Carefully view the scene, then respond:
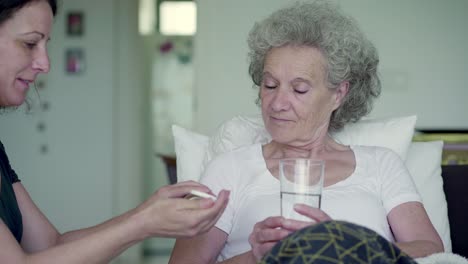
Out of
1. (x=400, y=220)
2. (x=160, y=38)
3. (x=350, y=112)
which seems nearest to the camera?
(x=400, y=220)

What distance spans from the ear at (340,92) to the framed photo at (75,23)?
13.4ft

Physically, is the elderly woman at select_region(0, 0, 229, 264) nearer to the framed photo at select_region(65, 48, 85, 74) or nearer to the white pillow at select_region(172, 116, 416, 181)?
the white pillow at select_region(172, 116, 416, 181)

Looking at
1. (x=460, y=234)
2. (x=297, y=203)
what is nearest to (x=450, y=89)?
(x=460, y=234)

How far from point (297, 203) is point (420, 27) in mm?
2937

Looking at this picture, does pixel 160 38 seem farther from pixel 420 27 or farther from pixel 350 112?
pixel 350 112

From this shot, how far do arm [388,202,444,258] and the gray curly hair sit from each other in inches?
17.1

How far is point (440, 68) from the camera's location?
413 centimetres

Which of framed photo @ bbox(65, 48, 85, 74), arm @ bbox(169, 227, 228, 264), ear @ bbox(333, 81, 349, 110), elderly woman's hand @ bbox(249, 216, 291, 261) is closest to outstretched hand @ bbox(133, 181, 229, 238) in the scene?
elderly woman's hand @ bbox(249, 216, 291, 261)

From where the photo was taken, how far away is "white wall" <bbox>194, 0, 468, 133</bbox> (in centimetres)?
407

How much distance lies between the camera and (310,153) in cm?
210

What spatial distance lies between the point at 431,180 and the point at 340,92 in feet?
1.58

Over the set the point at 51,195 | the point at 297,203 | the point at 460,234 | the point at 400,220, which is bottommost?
the point at 51,195

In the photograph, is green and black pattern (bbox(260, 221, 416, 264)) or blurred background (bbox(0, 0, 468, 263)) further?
blurred background (bbox(0, 0, 468, 263))

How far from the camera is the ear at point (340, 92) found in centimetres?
211
